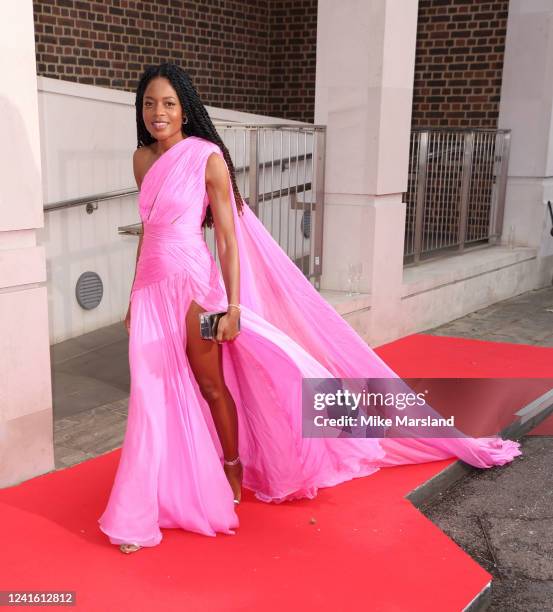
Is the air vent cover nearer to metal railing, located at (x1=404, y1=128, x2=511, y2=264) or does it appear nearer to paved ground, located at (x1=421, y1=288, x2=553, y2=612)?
metal railing, located at (x1=404, y1=128, x2=511, y2=264)

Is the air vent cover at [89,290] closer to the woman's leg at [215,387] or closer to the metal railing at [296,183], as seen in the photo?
the metal railing at [296,183]

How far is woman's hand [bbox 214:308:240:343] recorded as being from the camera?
2.96 m

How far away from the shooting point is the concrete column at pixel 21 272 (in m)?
3.21

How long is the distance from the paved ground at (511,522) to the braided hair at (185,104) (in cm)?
169

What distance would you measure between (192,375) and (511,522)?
60.4 inches

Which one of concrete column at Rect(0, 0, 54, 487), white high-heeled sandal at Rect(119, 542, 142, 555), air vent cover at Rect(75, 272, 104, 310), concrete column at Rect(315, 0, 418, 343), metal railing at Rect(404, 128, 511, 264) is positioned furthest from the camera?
metal railing at Rect(404, 128, 511, 264)

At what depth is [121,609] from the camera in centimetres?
254

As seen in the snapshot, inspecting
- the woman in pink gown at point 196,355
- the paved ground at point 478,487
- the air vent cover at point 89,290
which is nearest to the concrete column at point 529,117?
the paved ground at point 478,487

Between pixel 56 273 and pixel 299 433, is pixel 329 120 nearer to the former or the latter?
pixel 56 273

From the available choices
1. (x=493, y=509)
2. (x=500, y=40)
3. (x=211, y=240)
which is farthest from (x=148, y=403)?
(x=500, y=40)

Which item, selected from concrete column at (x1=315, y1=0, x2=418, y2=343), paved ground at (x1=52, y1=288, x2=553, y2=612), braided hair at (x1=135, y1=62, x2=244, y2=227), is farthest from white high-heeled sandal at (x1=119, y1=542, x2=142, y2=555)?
concrete column at (x1=315, y1=0, x2=418, y2=343)

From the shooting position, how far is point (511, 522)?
3449 mm

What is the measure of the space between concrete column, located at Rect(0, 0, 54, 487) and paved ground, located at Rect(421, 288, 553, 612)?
1802mm

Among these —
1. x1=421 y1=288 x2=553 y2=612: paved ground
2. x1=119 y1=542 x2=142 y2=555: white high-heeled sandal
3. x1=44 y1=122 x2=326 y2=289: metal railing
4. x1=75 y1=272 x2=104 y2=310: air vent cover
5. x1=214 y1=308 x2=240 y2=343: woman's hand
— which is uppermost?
x1=44 y1=122 x2=326 y2=289: metal railing
